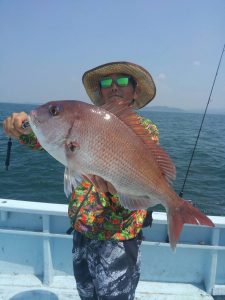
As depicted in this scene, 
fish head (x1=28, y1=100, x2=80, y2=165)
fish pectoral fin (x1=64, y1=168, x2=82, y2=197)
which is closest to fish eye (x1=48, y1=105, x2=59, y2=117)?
fish head (x1=28, y1=100, x2=80, y2=165)

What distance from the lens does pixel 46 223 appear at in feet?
13.7

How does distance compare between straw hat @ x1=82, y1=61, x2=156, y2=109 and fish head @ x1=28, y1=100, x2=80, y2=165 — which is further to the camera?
straw hat @ x1=82, y1=61, x2=156, y2=109

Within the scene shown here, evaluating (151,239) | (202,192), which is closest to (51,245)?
(151,239)

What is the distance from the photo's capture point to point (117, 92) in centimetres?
301

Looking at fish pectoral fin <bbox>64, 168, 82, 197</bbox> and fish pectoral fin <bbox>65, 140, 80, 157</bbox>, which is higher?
fish pectoral fin <bbox>65, 140, 80, 157</bbox>

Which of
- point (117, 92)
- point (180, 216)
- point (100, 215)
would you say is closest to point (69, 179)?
point (100, 215)

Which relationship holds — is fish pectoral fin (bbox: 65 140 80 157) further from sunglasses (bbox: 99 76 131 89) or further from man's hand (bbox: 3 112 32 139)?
sunglasses (bbox: 99 76 131 89)

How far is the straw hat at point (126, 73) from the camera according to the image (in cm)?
315

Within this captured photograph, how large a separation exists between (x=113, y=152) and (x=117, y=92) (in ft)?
3.61

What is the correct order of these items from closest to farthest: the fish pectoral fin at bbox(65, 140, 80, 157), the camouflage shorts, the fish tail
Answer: the fish pectoral fin at bbox(65, 140, 80, 157) → the fish tail → the camouflage shorts

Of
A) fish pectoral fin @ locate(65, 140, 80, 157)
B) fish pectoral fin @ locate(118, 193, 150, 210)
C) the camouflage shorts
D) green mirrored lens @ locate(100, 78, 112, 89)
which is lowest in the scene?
the camouflage shorts

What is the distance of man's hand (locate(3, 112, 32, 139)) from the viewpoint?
8.22ft

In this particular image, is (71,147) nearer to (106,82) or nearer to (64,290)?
(106,82)

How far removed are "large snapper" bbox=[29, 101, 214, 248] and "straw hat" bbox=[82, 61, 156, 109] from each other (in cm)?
109
